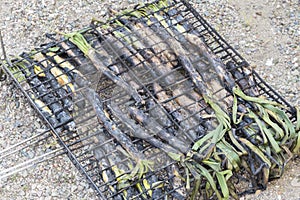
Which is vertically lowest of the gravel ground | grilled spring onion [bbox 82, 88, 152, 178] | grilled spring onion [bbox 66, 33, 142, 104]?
the gravel ground

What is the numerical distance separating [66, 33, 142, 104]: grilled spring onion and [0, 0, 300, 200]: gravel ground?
16.7 inches

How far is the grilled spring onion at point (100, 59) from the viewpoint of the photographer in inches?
117

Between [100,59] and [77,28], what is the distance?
2.02 ft

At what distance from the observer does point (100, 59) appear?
3.14 m

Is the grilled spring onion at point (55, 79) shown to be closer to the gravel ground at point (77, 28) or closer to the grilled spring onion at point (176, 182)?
the gravel ground at point (77, 28)

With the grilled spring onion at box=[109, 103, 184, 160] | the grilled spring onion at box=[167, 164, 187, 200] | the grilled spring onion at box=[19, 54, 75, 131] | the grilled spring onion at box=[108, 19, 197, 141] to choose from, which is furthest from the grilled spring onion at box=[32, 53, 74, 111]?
the grilled spring onion at box=[167, 164, 187, 200]

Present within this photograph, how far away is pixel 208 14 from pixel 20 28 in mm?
1168

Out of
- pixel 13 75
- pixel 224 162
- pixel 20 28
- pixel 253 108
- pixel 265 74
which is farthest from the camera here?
pixel 20 28

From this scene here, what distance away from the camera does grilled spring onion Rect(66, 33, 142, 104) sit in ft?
9.73

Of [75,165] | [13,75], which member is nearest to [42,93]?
[13,75]

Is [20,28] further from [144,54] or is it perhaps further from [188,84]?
[188,84]

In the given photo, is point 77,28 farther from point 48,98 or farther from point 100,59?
point 48,98

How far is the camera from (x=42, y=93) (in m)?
3.09

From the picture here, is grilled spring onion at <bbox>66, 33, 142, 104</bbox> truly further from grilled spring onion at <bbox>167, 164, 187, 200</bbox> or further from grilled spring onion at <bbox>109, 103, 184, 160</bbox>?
grilled spring onion at <bbox>167, 164, 187, 200</bbox>
